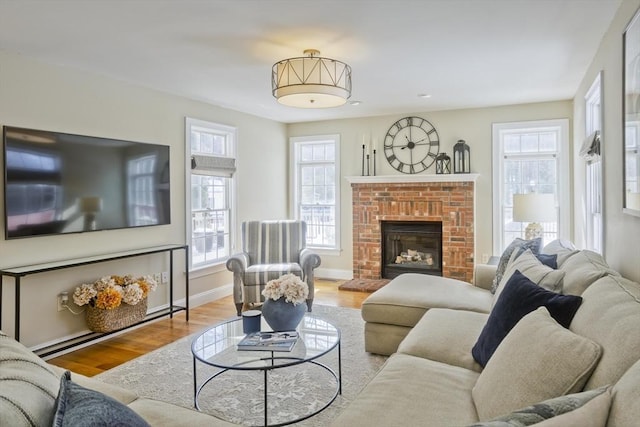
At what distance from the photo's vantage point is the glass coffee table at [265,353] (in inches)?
90.8

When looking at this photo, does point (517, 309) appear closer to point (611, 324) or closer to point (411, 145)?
point (611, 324)

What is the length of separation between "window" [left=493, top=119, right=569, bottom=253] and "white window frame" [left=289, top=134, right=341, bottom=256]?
2.21 metres

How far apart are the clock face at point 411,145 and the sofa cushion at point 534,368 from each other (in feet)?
14.6

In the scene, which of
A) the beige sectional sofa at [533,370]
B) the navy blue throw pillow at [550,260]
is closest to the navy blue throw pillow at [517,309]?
the beige sectional sofa at [533,370]

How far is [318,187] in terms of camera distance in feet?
21.9

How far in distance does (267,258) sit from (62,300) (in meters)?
2.13

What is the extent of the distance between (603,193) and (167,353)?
360 cm

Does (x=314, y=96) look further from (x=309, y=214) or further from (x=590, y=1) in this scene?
(x=309, y=214)

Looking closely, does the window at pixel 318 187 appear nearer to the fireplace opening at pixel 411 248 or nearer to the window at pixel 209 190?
the fireplace opening at pixel 411 248

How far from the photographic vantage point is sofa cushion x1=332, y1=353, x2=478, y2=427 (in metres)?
1.52

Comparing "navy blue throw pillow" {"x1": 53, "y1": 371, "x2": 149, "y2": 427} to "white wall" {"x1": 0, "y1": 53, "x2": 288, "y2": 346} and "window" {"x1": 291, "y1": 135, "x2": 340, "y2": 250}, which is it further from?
"window" {"x1": 291, "y1": 135, "x2": 340, "y2": 250}

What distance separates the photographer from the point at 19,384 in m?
0.98

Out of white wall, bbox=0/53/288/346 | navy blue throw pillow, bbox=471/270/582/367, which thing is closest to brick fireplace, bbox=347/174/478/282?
white wall, bbox=0/53/288/346

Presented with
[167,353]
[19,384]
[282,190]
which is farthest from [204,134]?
[19,384]
